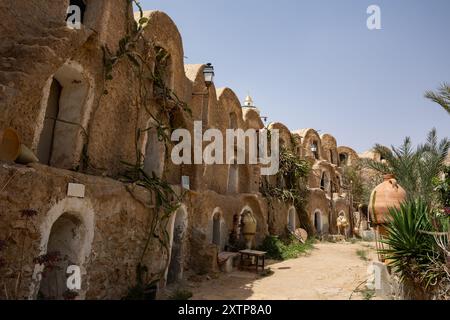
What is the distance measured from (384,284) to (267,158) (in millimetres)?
11500

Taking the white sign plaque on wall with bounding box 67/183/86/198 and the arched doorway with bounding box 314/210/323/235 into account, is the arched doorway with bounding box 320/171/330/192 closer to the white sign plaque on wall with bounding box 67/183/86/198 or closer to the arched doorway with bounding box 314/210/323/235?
the arched doorway with bounding box 314/210/323/235

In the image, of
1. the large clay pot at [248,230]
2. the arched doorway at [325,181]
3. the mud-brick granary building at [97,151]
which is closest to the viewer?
the mud-brick granary building at [97,151]

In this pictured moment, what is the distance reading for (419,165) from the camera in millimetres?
11844

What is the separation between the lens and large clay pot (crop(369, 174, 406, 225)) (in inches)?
319

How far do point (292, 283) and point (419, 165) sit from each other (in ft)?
21.3

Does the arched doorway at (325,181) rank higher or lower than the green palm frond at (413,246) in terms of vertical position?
higher

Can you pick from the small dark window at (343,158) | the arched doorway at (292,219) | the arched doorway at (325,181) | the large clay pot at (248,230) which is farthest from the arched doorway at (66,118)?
the small dark window at (343,158)

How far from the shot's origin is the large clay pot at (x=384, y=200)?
810 centimetres

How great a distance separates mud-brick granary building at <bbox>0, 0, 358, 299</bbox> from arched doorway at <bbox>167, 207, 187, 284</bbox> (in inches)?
1.4

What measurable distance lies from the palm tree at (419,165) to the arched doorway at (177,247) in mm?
7640

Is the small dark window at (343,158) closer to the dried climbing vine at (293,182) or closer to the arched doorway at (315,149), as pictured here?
the arched doorway at (315,149)

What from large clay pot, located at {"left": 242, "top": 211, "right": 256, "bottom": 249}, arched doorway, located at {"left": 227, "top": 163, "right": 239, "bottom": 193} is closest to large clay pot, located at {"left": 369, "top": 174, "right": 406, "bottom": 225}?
large clay pot, located at {"left": 242, "top": 211, "right": 256, "bottom": 249}

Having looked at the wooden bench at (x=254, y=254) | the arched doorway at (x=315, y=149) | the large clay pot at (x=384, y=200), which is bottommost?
the wooden bench at (x=254, y=254)

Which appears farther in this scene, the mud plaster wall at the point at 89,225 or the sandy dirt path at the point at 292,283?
the sandy dirt path at the point at 292,283
